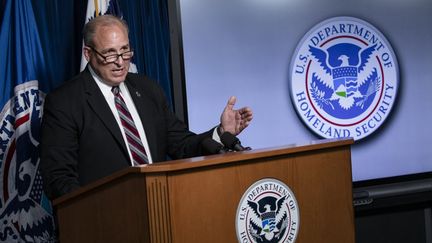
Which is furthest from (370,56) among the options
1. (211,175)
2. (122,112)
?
(211,175)

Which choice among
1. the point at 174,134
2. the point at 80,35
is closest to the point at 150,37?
the point at 80,35

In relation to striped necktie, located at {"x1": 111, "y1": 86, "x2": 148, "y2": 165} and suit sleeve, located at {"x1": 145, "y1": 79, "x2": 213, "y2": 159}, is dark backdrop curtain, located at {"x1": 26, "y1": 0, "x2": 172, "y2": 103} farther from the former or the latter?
striped necktie, located at {"x1": 111, "y1": 86, "x2": 148, "y2": 165}

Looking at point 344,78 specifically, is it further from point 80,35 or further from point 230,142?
point 230,142

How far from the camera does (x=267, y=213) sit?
221 centimetres

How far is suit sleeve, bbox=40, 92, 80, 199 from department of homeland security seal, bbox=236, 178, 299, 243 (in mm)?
813

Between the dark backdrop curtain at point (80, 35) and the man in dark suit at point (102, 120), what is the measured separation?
1.96ft

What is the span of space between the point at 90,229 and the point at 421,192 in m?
2.51

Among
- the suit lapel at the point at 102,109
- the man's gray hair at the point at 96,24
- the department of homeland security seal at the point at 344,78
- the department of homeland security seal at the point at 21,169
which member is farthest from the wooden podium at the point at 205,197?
the department of homeland security seal at the point at 344,78

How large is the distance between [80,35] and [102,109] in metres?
0.82

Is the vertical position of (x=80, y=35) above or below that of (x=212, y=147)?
above

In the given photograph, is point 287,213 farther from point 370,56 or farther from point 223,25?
point 370,56

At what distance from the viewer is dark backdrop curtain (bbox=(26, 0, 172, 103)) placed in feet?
12.4

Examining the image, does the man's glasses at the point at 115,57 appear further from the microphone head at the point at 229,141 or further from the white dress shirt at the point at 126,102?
the microphone head at the point at 229,141

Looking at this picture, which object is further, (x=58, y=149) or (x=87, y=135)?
(x=87, y=135)
